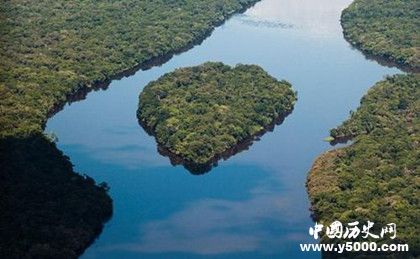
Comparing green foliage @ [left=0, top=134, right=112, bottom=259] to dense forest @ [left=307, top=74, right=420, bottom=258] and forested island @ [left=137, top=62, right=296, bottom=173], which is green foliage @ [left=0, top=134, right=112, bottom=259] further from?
dense forest @ [left=307, top=74, right=420, bottom=258]

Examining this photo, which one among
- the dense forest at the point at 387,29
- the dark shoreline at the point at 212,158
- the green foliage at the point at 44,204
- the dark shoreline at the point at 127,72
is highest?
the dense forest at the point at 387,29

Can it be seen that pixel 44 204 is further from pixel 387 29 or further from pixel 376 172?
pixel 387 29

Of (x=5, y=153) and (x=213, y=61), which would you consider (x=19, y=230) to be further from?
(x=213, y=61)

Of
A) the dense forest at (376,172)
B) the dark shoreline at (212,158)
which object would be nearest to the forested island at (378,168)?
the dense forest at (376,172)

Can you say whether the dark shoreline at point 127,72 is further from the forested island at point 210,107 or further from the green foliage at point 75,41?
the forested island at point 210,107

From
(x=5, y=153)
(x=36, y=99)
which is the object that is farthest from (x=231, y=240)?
(x=36, y=99)

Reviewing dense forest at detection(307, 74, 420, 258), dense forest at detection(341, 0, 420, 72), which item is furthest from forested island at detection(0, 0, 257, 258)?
dense forest at detection(341, 0, 420, 72)

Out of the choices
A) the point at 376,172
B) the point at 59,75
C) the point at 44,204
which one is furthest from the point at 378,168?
the point at 59,75
